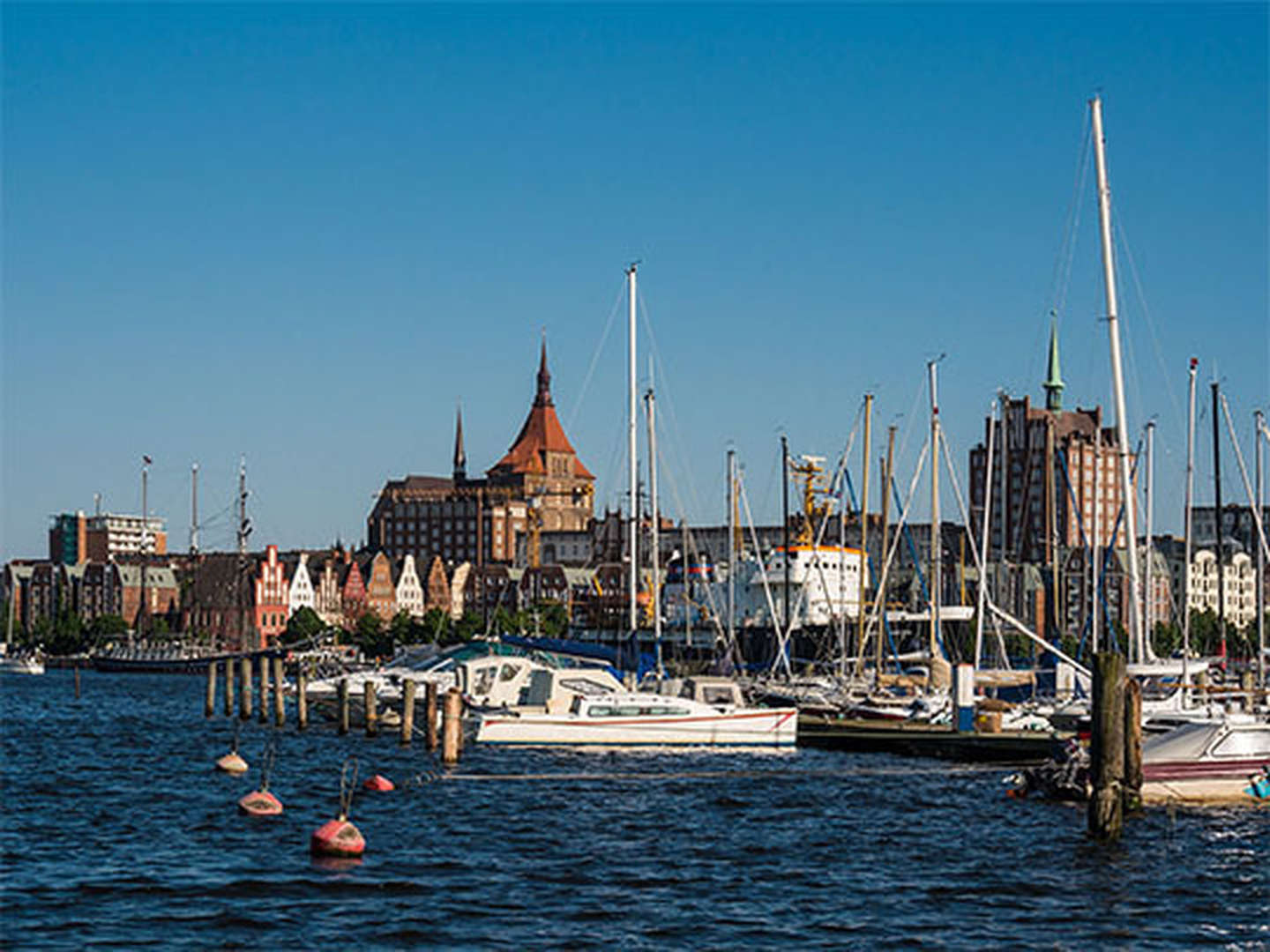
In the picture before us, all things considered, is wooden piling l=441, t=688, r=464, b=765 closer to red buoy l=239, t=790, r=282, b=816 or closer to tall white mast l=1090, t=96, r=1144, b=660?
red buoy l=239, t=790, r=282, b=816

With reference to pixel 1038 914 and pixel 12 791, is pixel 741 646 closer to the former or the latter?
pixel 12 791

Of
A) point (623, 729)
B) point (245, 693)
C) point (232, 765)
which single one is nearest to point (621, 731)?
point (623, 729)

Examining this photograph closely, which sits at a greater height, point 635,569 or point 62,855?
point 635,569

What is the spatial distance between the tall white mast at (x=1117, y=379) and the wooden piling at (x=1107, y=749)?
36.4 ft

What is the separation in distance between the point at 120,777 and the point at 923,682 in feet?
142

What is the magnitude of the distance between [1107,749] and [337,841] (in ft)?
54.5

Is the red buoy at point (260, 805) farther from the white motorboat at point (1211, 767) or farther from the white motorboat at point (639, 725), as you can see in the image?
the white motorboat at point (1211, 767)

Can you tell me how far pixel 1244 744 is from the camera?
4778 cm

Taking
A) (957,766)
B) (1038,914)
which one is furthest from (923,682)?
(1038,914)

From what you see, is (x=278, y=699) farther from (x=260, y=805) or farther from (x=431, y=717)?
(x=260, y=805)

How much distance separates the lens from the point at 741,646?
125750 mm

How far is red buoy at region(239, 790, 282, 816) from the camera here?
1797 inches

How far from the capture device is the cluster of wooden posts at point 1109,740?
41.6 meters

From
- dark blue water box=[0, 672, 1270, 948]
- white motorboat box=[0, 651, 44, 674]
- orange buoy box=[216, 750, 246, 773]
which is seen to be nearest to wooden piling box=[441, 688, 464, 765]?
dark blue water box=[0, 672, 1270, 948]
